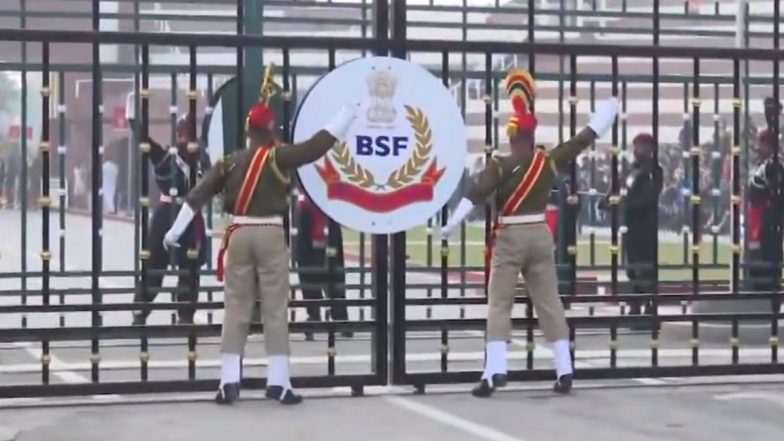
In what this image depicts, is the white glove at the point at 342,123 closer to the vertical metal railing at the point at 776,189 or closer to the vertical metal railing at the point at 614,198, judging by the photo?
the vertical metal railing at the point at 614,198

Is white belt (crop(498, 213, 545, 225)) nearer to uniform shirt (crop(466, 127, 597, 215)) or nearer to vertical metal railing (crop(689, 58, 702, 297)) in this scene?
uniform shirt (crop(466, 127, 597, 215))

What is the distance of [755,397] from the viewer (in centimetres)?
876

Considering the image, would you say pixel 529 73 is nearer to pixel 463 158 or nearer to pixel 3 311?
pixel 463 158

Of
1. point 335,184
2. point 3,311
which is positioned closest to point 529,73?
point 335,184

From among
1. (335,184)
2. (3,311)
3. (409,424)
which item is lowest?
(409,424)

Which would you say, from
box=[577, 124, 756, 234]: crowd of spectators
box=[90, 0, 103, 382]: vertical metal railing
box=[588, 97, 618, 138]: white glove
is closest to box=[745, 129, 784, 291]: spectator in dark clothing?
box=[577, 124, 756, 234]: crowd of spectators

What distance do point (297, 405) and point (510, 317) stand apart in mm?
1415

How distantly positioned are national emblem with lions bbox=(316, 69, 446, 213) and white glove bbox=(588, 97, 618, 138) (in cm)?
99

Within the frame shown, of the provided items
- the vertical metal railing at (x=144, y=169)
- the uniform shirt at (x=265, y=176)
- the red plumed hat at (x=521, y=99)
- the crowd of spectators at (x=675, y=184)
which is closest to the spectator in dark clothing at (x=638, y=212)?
the crowd of spectators at (x=675, y=184)

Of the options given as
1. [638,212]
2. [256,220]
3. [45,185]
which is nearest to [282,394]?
[256,220]

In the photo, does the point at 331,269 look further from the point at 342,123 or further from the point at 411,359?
the point at 411,359

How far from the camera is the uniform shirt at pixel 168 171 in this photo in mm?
10797

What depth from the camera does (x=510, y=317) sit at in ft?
28.3

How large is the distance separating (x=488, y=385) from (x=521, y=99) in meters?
1.76
